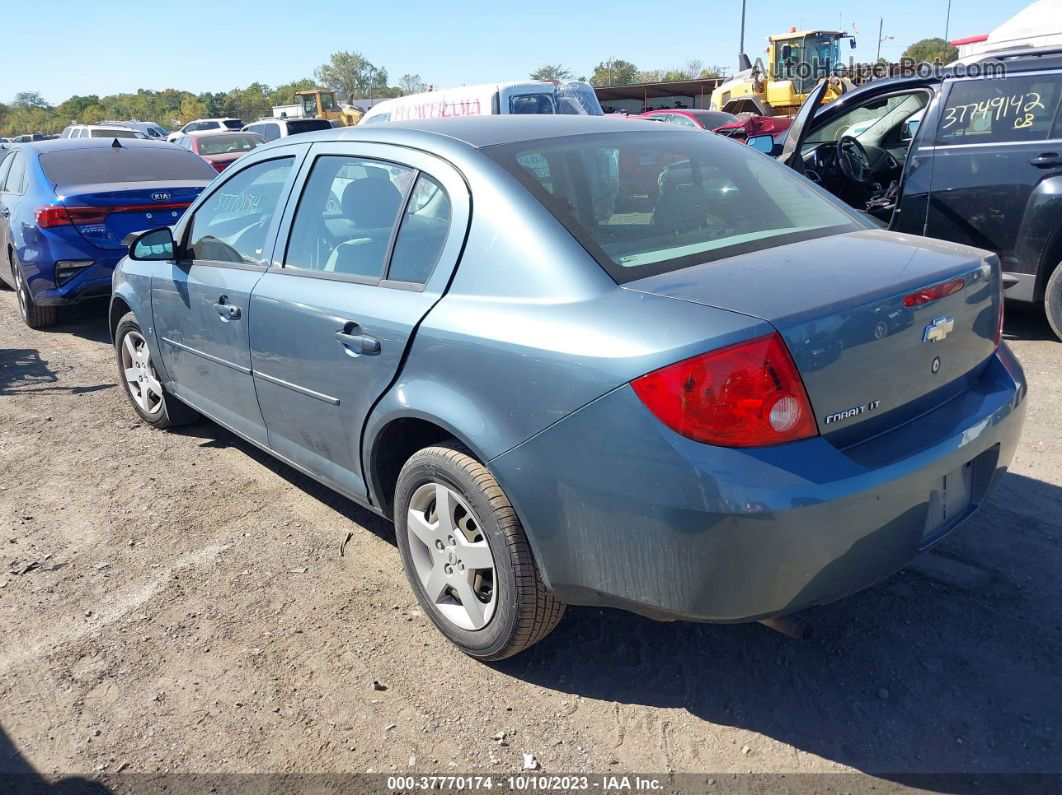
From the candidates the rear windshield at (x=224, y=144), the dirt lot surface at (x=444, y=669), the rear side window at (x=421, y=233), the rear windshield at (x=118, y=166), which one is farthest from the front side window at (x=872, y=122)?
the rear windshield at (x=224, y=144)

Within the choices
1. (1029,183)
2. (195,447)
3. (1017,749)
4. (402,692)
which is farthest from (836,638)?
(1029,183)

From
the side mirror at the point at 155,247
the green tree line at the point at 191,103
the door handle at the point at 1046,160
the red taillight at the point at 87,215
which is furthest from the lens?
the green tree line at the point at 191,103

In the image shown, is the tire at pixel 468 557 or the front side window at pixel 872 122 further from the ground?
the front side window at pixel 872 122

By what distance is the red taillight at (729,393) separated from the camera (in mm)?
2043

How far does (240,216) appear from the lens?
3.93m

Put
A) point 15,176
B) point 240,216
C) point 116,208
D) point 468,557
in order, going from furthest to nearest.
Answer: point 15,176, point 116,208, point 240,216, point 468,557

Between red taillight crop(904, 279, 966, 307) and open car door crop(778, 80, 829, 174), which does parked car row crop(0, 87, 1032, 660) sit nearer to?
red taillight crop(904, 279, 966, 307)

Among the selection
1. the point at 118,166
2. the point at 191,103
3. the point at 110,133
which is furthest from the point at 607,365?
the point at 191,103

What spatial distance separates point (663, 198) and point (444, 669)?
1738 millimetres

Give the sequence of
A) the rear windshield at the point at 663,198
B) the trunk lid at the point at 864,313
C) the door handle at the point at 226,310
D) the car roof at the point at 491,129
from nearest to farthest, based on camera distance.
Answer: the trunk lid at the point at 864,313, the rear windshield at the point at 663,198, the car roof at the point at 491,129, the door handle at the point at 226,310

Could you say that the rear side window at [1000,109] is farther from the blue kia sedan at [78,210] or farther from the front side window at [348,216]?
the blue kia sedan at [78,210]

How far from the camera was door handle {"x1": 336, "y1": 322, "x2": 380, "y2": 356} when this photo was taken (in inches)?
112

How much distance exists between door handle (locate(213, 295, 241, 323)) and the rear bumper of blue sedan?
68.7 inches

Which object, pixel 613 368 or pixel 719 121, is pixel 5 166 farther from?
pixel 719 121
